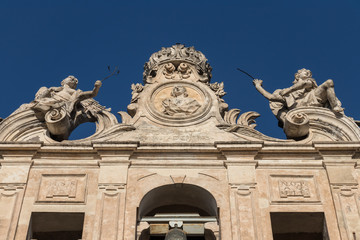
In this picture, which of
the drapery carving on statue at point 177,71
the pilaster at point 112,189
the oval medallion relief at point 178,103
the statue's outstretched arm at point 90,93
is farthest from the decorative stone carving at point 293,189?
the statue's outstretched arm at point 90,93

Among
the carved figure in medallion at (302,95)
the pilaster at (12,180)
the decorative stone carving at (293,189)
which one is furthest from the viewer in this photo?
the carved figure in medallion at (302,95)

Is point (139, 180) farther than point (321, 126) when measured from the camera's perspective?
No

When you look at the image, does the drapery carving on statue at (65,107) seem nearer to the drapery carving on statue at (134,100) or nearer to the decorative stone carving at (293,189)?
the drapery carving on statue at (134,100)

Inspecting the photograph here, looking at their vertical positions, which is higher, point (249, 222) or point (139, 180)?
point (139, 180)

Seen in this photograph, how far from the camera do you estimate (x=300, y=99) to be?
15617 mm

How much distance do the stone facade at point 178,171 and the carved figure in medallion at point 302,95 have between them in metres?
0.03

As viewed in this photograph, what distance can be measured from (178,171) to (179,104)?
240 cm

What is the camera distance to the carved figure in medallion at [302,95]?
15.2m

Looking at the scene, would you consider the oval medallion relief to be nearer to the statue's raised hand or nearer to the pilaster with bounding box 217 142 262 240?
the statue's raised hand

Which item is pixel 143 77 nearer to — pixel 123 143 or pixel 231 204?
pixel 123 143

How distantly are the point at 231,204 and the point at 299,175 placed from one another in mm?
1649

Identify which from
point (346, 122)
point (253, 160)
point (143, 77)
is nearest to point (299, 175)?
point (253, 160)

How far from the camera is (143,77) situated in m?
17.1

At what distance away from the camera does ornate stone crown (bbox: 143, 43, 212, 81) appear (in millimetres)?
16844
